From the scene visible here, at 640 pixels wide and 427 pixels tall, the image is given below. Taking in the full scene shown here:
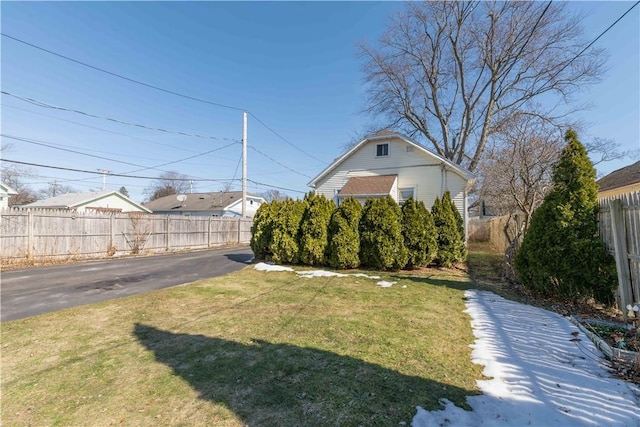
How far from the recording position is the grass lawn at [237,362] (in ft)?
7.66

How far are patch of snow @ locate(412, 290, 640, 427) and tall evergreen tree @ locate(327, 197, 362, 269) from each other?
17.6 feet

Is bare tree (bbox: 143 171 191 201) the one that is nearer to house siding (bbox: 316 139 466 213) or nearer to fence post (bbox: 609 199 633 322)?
house siding (bbox: 316 139 466 213)

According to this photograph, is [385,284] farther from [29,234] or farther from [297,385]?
[29,234]

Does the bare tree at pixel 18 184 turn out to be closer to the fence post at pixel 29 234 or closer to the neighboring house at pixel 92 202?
the neighboring house at pixel 92 202

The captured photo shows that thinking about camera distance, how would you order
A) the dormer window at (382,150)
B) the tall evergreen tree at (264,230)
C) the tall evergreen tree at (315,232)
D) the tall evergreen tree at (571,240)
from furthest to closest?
the dormer window at (382,150) < the tall evergreen tree at (264,230) < the tall evergreen tree at (315,232) < the tall evergreen tree at (571,240)

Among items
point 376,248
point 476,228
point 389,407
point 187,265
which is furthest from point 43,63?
point 476,228

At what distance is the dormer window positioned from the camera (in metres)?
16.2

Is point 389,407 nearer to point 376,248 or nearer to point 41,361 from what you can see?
point 41,361

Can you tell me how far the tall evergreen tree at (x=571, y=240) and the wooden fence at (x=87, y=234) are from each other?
613 inches

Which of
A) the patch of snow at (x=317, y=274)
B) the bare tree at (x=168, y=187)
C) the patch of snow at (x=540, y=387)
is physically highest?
the bare tree at (x=168, y=187)

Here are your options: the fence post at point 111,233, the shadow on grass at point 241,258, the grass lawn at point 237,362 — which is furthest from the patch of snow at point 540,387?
the fence post at point 111,233

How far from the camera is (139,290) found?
6.85 meters

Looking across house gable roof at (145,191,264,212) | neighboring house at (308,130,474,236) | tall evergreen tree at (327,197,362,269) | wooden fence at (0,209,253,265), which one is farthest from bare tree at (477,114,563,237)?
house gable roof at (145,191,264,212)

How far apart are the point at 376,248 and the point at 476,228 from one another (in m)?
→ 17.5
